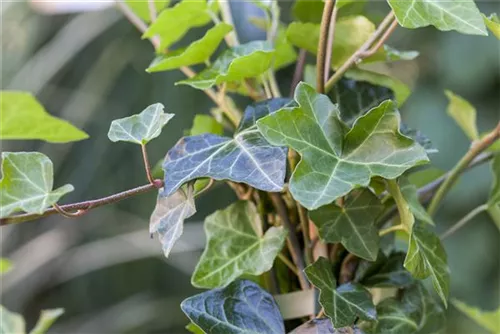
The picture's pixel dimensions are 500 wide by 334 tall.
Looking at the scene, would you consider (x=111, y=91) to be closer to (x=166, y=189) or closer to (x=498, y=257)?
(x=498, y=257)

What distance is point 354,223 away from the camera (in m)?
0.35

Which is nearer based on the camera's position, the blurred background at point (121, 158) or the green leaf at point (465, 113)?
the green leaf at point (465, 113)

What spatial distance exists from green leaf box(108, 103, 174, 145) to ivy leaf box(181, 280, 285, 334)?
4.0 inches

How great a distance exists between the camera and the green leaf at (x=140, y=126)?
12.3 inches

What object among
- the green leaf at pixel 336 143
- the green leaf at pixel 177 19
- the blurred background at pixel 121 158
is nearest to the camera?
the green leaf at pixel 336 143

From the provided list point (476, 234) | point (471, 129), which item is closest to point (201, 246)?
point (476, 234)

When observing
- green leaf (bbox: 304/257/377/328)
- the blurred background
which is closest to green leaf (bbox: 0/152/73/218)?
green leaf (bbox: 304/257/377/328)

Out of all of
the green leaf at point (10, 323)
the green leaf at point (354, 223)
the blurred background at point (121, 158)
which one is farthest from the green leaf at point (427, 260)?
the blurred background at point (121, 158)

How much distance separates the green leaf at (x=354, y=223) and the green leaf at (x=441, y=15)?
0.11 meters

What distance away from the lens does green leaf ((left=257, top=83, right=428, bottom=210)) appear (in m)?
0.28

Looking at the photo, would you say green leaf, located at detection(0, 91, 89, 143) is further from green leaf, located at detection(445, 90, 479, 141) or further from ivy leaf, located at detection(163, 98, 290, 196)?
green leaf, located at detection(445, 90, 479, 141)

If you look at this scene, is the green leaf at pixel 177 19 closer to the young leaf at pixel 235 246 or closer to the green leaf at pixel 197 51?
the green leaf at pixel 197 51

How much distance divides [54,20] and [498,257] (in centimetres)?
151

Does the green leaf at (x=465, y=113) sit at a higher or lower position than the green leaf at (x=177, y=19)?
lower
